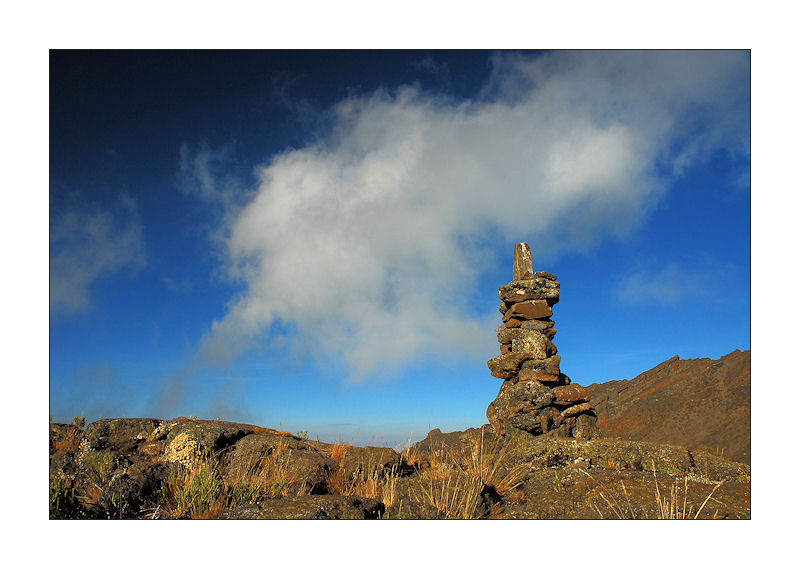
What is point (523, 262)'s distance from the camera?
39.6ft

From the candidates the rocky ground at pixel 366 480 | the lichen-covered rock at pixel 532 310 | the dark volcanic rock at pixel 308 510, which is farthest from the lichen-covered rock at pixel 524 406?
the dark volcanic rock at pixel 308 510

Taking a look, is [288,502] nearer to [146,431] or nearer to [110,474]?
[110,474]

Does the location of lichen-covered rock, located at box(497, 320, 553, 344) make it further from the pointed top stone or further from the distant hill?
the distant hill

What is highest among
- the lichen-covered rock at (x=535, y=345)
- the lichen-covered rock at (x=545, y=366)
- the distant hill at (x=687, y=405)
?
the lichen-covered rock at (x=535, y=345)

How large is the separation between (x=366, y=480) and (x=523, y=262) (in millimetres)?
6618

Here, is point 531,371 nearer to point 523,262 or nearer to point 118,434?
point 523,262

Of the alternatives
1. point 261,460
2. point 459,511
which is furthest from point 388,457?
point 459,511

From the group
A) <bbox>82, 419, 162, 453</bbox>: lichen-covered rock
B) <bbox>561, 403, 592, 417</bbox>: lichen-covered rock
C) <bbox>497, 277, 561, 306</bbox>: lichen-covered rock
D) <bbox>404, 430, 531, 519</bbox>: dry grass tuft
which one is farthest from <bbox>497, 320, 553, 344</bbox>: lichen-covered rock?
<bbox>82, 419, 162, 453</bbox>: lichen-covered rock

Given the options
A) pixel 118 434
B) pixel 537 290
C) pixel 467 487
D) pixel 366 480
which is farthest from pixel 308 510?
pixel 537 290

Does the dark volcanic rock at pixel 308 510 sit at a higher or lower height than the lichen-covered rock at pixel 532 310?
lower

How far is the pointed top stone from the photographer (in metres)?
11.9

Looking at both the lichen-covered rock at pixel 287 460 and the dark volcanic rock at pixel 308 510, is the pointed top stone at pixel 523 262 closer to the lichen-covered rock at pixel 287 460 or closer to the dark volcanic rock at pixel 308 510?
the lichen-covered rock at pixel 287 460

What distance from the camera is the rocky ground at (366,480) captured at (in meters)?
5.67

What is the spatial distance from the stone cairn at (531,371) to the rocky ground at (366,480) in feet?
2.71
